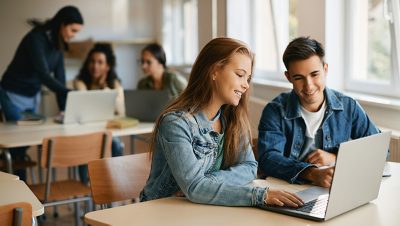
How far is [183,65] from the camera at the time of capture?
7.29 metres

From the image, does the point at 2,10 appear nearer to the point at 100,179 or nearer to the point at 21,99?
the point at 21,99

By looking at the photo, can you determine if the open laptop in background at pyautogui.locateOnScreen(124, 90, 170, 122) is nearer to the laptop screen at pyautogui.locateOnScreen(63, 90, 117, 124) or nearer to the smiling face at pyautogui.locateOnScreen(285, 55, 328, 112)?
the laptop screen at pyautogui.locateOnScreen(63, 90, 117, 124)

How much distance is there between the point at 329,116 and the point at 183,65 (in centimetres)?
506

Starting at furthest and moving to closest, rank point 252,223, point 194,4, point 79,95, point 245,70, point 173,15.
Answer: point 173,15 < point 194,4 < point 79,95 < point 245,70 < point 252,223

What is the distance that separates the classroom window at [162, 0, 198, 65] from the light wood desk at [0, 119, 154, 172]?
10.8 ft

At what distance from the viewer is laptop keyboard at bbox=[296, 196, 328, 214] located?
1.64 m

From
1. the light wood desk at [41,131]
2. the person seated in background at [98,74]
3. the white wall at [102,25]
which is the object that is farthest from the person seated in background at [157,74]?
the white wall at [102,25]

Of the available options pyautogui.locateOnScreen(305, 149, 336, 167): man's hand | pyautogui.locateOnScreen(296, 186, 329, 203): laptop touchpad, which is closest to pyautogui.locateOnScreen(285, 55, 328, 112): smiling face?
pyautogui.locateOnScreen(305, 149, 336, 167): man's hand

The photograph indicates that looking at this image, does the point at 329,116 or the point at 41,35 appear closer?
the point at 329,116

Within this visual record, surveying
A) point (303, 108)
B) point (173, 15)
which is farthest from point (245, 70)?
point (173, 15)

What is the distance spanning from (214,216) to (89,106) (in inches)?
96.0

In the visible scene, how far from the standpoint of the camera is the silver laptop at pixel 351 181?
1541 millimetres

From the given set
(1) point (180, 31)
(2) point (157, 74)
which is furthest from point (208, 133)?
(1) point (180, 31)

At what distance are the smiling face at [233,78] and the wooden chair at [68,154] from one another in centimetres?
141
